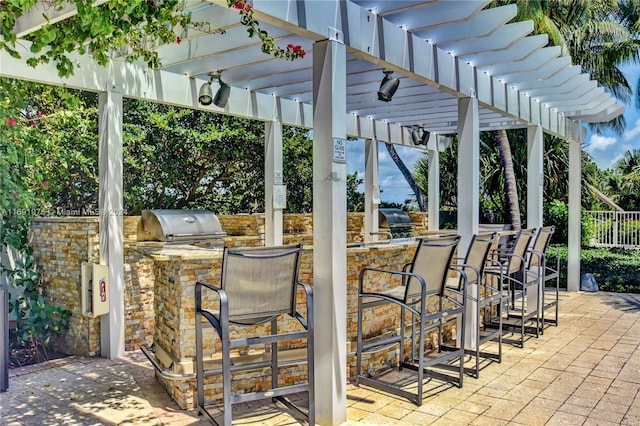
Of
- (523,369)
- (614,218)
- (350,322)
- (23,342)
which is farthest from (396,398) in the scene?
(614,218)

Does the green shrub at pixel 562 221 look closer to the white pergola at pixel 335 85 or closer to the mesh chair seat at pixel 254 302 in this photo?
the white pergola at pixel 335 85

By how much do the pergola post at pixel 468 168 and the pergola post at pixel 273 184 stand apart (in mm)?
2601

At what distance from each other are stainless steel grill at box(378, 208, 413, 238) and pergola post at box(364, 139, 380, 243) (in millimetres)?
850

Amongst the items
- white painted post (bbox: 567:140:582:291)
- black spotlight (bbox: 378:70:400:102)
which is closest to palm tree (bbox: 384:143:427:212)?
white painted post (bbox: 567:140:582:291)

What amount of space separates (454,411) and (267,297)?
1609 millimetres

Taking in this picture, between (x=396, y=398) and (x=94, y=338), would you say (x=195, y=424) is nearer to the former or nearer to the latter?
(x=396, y=398)

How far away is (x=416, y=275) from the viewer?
155 inches

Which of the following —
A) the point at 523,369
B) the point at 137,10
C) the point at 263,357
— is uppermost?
the point at 137,10

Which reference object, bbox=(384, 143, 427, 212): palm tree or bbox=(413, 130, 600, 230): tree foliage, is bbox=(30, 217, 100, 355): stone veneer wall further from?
bbox=(384, 143, 427, 212): palm tree

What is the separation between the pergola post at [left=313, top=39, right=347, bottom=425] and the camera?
3.57m

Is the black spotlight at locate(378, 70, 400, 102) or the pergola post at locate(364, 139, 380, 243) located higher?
the black spotlight at locate(378, 70, 400, 102)

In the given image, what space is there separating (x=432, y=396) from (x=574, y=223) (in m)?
6.79

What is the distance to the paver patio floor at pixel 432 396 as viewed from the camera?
3.67 metres

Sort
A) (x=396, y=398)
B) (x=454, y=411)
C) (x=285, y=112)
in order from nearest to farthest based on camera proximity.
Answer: (x=454, y=411) < (x=396, y=398) < (x=285, y=112)
